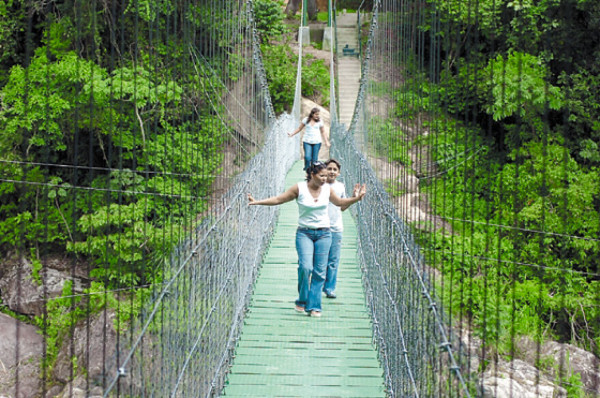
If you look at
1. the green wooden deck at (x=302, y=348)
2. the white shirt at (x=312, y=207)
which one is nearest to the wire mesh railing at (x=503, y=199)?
the green wooden deck at (x=302, y=348)

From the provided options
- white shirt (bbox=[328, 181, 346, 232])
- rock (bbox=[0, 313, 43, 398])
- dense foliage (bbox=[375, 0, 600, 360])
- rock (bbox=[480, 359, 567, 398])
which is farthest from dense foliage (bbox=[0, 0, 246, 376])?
rock (bbox=[480, 359, 567, 398])

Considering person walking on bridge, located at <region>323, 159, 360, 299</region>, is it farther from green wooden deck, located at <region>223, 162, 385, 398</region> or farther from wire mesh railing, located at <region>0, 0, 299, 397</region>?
wire mesh railing, located at <region>0, 0, 299, 397</region>

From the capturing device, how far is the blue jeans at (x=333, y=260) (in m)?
4.34

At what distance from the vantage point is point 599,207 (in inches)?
380

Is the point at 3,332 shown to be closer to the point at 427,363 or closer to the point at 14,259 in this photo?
the point at 14,259

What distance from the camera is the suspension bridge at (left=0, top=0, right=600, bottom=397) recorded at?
2930 millimetres

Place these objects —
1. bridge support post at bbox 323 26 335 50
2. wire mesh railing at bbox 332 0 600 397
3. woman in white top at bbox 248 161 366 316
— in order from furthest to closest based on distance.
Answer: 1. bridge support post at bbox 323 26 335 50
2. wire mesh railing at bbox 332 0 600 397
3. woman in white top at bbox 248 161 366 316

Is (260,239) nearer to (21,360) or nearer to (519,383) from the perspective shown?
(519,383)

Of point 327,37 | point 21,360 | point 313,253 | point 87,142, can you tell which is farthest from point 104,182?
point 327,37

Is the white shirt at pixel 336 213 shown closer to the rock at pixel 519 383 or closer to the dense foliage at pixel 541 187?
the rock at pixel 519 383

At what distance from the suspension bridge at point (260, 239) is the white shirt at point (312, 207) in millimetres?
354

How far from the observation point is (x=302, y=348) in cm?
391

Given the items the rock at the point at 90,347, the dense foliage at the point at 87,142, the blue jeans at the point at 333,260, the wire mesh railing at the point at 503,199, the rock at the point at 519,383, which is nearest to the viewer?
the blue jeans at the point at 333,260

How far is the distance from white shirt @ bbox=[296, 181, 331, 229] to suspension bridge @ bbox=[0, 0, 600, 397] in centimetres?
35
